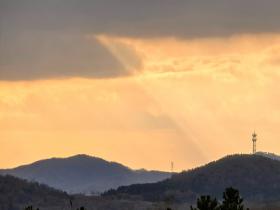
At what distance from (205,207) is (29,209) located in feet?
158

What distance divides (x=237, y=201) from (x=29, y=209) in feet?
150

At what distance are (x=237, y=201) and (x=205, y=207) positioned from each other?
7.99m

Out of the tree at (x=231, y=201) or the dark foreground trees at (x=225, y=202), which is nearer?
the dark foreground trees at (x=225, y=202)

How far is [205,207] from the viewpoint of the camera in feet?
516

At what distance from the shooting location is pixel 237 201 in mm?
163750

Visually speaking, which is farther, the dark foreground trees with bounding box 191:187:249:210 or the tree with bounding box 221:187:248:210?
the tree with bounding box 221:187:248:210

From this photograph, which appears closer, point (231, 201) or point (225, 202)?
point (231, 201)

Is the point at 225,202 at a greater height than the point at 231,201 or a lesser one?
lesser

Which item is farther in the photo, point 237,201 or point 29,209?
point 29,209

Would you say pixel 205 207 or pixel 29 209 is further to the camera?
pixel 29 209

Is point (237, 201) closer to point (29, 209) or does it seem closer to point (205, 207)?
point (205, 207)

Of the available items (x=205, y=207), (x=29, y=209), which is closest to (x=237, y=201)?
(x=205, y=207)

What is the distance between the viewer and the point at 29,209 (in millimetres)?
197375
